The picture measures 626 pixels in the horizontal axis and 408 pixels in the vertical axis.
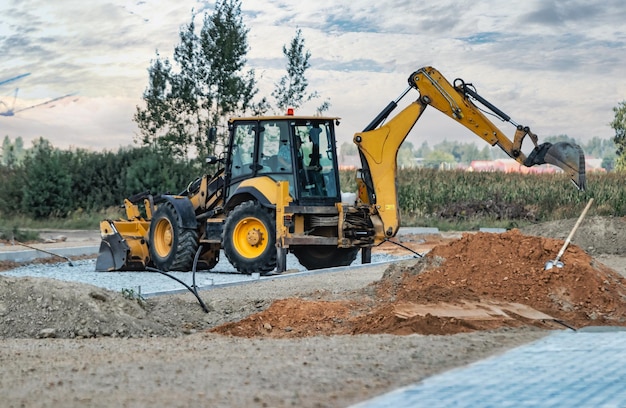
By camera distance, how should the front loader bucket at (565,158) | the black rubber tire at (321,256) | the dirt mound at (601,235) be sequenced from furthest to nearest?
the dirt mound at (601,235)
the black rubber tire at (321,256)
the front loader bucket at (565,158)

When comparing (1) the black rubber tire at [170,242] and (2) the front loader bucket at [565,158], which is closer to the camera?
(2) the front loader bucket at [565,158]

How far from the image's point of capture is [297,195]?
652 inches

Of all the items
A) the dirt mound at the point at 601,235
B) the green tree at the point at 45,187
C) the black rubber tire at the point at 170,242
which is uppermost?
the green tree at the point at 45,187

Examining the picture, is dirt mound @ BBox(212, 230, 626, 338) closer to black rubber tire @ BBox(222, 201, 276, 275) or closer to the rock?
the rock

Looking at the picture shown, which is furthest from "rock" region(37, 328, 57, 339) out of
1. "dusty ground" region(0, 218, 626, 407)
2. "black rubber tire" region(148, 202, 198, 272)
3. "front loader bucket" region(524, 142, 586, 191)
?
"front loader bucket" region(524, 142, 586, 191)

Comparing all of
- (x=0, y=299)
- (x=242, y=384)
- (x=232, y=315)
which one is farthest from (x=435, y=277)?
(x=242, y=384)

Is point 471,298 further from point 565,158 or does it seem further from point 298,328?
point 565,158

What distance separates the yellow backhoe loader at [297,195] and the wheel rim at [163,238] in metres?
0.02

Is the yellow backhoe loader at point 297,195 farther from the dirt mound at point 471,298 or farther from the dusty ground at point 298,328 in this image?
the dirt mound at point 471,298

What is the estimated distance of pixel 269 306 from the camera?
11555 millimetres

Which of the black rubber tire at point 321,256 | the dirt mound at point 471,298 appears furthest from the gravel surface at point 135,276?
the dirt mound at point 471,298

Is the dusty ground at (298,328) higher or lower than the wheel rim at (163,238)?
lower

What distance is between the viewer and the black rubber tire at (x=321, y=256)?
17.9 metres

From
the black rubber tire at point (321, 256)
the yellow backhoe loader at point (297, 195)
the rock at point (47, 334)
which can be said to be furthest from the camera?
the black rubber tire at point (321, 256)
